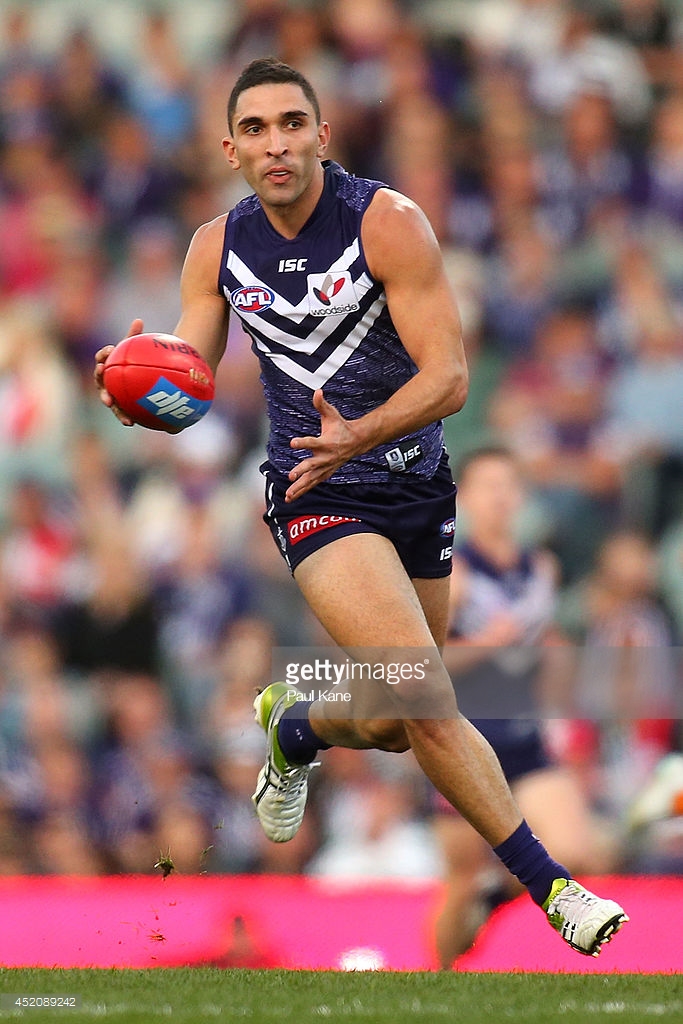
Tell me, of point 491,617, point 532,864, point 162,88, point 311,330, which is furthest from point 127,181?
point 532,864

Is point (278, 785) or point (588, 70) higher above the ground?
point (588, 70)

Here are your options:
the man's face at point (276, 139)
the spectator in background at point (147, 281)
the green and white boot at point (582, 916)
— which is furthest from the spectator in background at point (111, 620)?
the green and white boot at point (582, 916)

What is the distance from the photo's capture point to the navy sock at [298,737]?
509 cm

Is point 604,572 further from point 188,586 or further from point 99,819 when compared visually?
point 99,819

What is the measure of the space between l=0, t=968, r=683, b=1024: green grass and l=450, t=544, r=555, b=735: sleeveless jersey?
1754mm

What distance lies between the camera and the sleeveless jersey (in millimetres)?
6298

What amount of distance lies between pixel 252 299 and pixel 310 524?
2.37 ft

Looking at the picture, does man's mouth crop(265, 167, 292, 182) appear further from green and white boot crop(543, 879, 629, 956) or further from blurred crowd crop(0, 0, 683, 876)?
blurred crowd crop(0, 0, 683, 876)

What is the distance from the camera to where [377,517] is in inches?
186

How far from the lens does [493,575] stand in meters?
6.43

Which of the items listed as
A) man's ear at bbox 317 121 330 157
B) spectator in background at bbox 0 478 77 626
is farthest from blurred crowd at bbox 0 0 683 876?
man's ear at bbox 317 121 330 157

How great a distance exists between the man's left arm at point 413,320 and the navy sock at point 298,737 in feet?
3.22

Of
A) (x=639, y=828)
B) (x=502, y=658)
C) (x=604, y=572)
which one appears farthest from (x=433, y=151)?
(x=639, y=828)

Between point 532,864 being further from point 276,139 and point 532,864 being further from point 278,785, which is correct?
point 276,139
